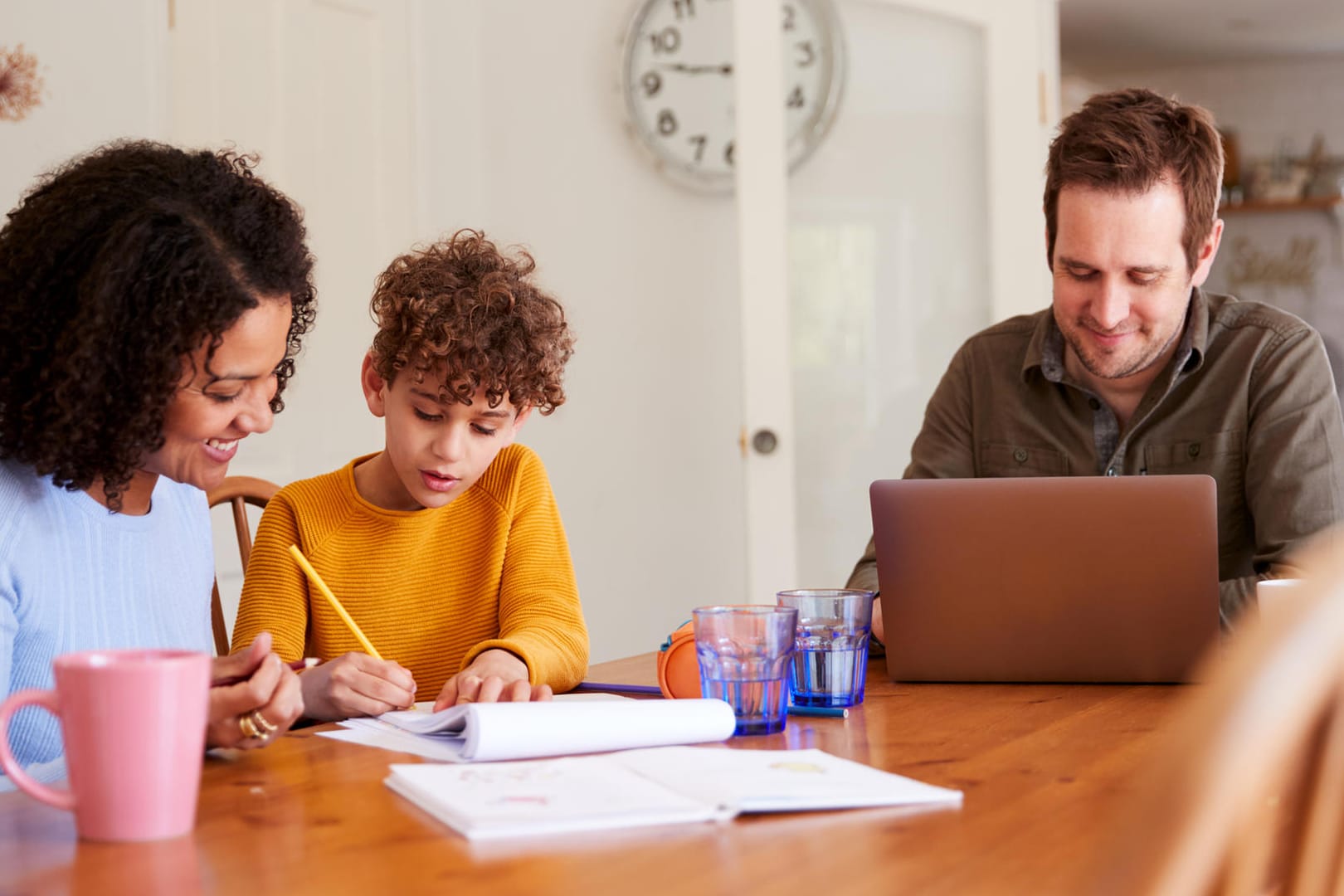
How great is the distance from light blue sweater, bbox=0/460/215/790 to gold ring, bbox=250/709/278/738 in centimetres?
22

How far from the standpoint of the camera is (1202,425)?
1.64 m

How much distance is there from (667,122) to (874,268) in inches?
30.8

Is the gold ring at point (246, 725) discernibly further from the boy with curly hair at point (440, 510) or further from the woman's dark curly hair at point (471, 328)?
the woman's dark curly hair at point (471, 328)

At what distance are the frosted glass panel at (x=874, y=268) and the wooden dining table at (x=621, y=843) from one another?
7.23 feet

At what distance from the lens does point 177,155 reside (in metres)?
1.16

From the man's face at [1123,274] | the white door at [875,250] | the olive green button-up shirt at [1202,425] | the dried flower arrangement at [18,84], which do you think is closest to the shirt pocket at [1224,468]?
the olive green button-up shirt at [1202,425]

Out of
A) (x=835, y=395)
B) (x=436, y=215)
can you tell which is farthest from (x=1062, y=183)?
(x=436, y=215)

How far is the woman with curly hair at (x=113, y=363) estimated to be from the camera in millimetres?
1066

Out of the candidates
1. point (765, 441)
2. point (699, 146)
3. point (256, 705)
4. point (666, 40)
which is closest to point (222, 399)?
point (256, 705)

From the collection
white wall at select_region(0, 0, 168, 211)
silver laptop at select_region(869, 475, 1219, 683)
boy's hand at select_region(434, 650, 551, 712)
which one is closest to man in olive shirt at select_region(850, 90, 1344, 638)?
silver laptop at select_region(869, 475, 1219, 683)

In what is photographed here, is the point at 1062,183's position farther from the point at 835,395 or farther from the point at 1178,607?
the point at 835,395

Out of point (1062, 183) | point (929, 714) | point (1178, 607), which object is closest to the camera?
point (929, 714)

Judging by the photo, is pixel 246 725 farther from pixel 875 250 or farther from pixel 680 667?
pixel 875 250

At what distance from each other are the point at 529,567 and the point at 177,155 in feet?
1.87
